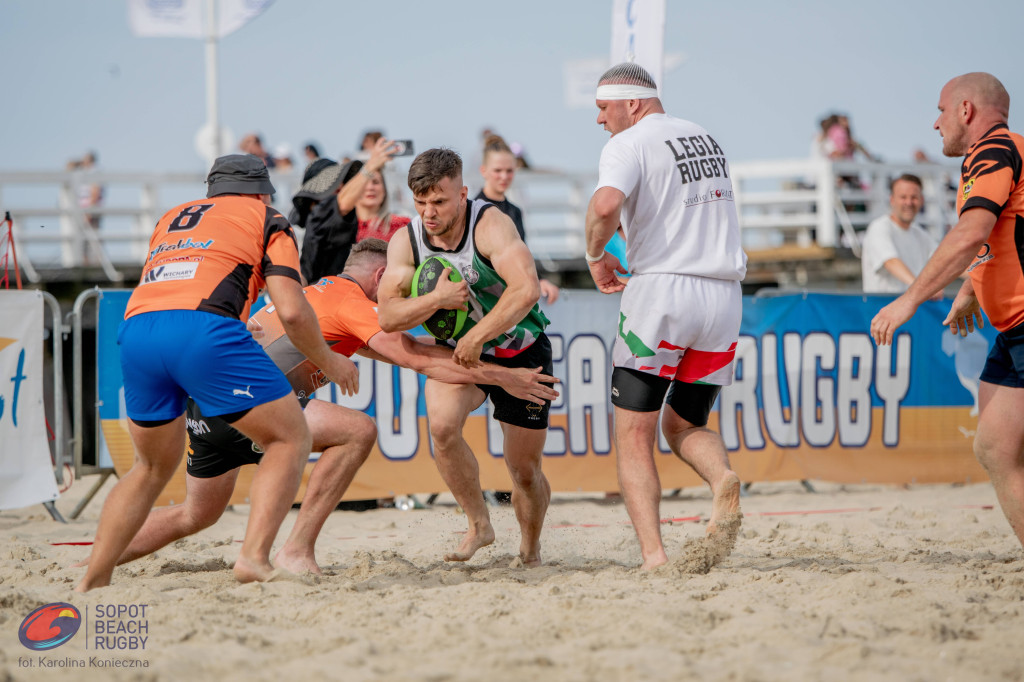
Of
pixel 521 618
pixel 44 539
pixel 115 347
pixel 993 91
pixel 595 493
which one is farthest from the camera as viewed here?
pixel 595 493

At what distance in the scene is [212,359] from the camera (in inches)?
144

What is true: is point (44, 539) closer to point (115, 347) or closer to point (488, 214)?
point (115, 347)

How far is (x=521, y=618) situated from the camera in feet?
10.9

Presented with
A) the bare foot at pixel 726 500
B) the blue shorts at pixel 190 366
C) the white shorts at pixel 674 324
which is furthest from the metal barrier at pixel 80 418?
the bare foot at pixel 726 500

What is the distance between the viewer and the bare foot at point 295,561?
13.8ft

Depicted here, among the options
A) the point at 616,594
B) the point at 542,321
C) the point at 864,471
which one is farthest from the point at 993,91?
the point at 864,471

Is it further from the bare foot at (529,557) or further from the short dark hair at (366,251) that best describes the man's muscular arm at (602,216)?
the bare foot at (529,557)

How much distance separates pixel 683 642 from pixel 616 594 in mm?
595

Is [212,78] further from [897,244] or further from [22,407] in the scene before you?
[897,244]

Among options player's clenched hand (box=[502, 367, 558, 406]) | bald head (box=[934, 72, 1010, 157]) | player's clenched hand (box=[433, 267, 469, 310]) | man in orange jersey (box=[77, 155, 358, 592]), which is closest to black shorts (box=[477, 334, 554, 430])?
player's clenched hand (box=[502, 367, 558, 406])

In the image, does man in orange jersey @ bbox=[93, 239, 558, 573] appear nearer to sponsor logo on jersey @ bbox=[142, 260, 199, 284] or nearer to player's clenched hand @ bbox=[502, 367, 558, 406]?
player's clenched hand @ bbox=[502, 367, 558, 406]

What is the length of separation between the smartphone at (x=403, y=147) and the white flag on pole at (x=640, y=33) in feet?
5.75

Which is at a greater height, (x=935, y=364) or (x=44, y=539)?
(x=935, y=364)

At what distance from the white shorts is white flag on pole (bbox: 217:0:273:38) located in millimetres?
11582
